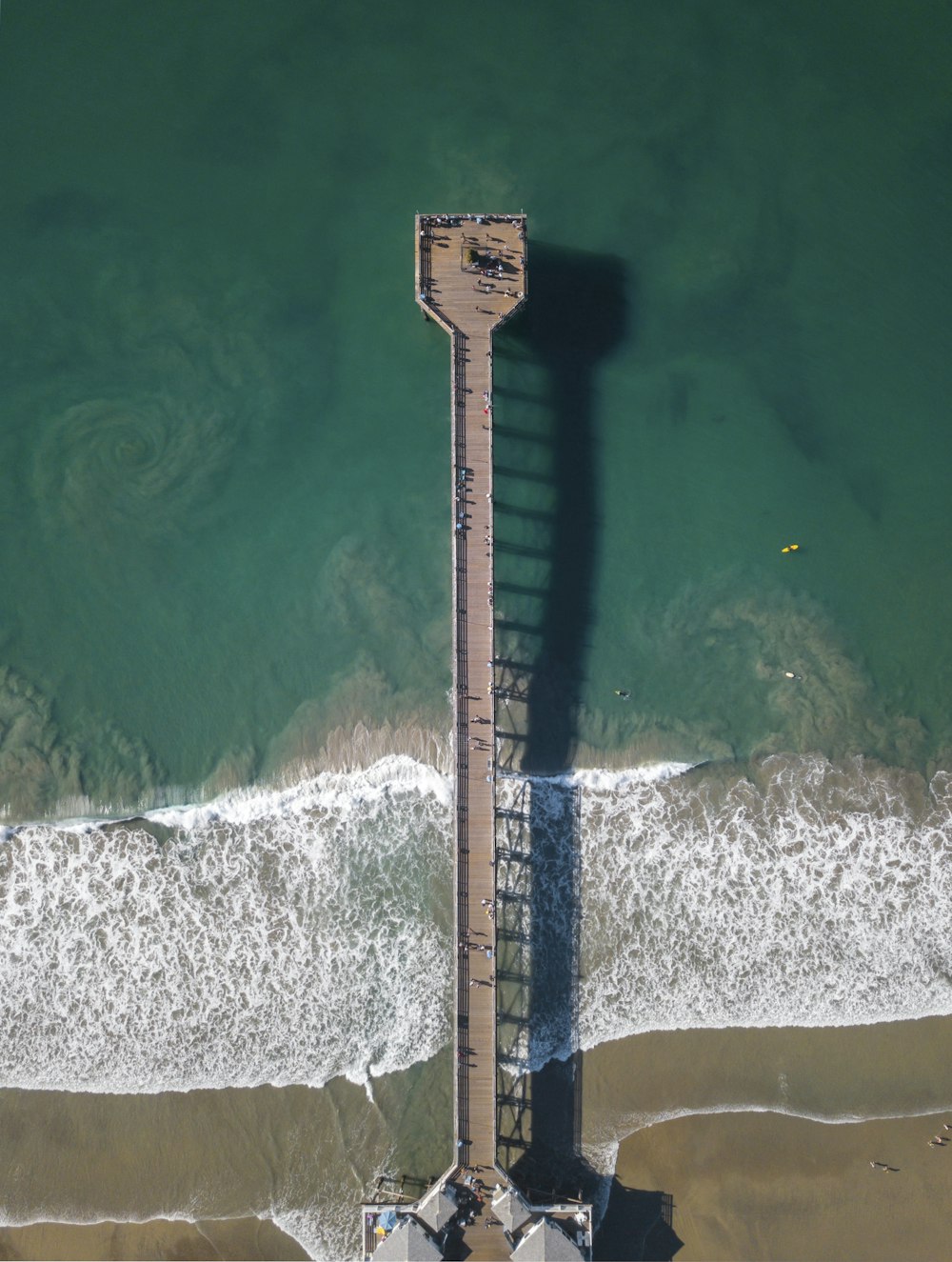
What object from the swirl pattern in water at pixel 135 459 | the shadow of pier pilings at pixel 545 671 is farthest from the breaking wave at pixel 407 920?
the swirl pattern in water at pixel 135 459

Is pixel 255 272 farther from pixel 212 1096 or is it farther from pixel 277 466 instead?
pixel 212 1096

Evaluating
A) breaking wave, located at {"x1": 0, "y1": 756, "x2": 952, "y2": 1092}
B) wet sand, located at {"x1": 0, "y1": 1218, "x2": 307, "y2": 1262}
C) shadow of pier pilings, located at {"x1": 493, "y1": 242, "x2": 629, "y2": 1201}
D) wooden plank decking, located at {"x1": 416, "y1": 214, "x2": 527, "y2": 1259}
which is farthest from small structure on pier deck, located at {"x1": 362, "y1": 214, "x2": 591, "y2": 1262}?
wet sand, located at {"x1": 0, "y1": 1218, "x2": 307, "y2": 1262}

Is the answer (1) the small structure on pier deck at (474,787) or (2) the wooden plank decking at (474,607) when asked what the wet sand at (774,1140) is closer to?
(1) the small structure on pier deck at (474,787)

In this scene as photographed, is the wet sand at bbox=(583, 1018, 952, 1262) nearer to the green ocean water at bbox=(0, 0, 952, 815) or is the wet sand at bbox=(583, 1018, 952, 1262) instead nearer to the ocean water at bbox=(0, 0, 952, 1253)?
the ocean water at bbox=(0, 0, 952, 1253)

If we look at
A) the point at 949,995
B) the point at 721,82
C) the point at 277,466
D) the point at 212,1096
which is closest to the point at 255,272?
the point at 277,466

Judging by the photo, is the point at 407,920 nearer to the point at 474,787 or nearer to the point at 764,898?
the point at 474,787

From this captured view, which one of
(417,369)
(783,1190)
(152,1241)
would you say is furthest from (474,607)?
(152,1241)
